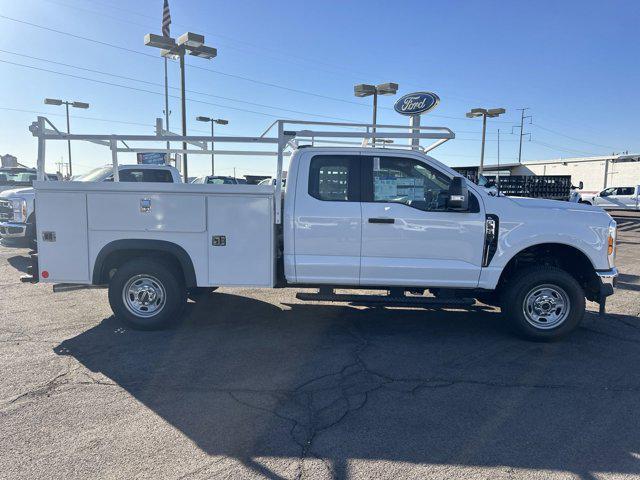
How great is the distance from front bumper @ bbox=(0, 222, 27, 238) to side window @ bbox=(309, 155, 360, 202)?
23.7ft

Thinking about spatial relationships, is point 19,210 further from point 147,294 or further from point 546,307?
point 546,307

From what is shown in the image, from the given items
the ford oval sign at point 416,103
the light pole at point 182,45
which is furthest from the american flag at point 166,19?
the ford oval sign at point 416,103

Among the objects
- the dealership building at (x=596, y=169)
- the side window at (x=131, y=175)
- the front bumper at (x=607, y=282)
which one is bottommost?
the front bumper at (x=607, y=282)

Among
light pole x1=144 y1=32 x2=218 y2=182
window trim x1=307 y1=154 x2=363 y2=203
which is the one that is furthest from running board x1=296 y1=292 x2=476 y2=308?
light pole x1=144 y1=32 x2=218 y2=182

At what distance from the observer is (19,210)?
Answer: 9664mm

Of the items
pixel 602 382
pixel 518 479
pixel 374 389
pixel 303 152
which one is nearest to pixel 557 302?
pixel 602 382

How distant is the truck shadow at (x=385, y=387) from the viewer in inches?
128

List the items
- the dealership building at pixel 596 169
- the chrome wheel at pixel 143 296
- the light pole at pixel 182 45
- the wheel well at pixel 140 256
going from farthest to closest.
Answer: the dealership building at pixel 596 169 < the light pole at pixel 182 45 < the chrome wheel at pixel 143 296 < the wheel well at pixel 140 256

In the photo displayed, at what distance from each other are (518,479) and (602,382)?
2009mm

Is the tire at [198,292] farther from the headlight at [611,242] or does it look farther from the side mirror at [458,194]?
the headlight at [611,242]

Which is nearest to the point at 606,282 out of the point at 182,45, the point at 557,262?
the point at 557,262

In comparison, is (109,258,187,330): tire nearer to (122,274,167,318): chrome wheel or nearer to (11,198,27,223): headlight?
(122,274,167,318): chrome wheel

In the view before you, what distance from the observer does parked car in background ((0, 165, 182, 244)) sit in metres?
9.59

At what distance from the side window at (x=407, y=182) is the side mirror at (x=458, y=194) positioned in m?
0.29
